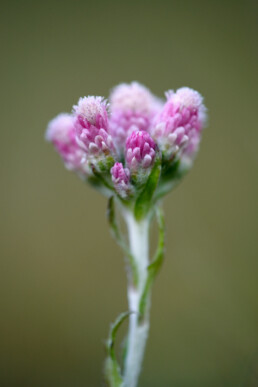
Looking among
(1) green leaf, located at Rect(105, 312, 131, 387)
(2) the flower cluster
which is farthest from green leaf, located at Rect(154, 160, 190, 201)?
(1) green leaf, located at Rect(105, 312, 131, 387)

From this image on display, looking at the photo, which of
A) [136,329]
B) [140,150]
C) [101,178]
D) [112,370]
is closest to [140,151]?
[140,150]

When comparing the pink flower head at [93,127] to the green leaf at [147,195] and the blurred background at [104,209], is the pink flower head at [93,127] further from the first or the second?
the blurred background at [104,209]

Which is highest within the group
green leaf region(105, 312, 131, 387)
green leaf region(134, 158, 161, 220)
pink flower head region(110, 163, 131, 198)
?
pink flower head region(110, 163, 131, 198)

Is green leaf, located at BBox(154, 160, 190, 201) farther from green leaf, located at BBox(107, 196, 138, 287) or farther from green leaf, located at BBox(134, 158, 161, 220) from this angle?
green leaf, located at BBox(107, 196, 138, 287)

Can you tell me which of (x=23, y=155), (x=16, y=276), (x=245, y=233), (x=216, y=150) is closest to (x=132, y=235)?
(x=245, y=233)

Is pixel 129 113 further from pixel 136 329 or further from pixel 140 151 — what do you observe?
pixel 136 329

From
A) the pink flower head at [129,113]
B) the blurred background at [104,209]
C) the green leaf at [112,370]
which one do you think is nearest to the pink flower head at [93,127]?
the pink flower head at [129,113]
